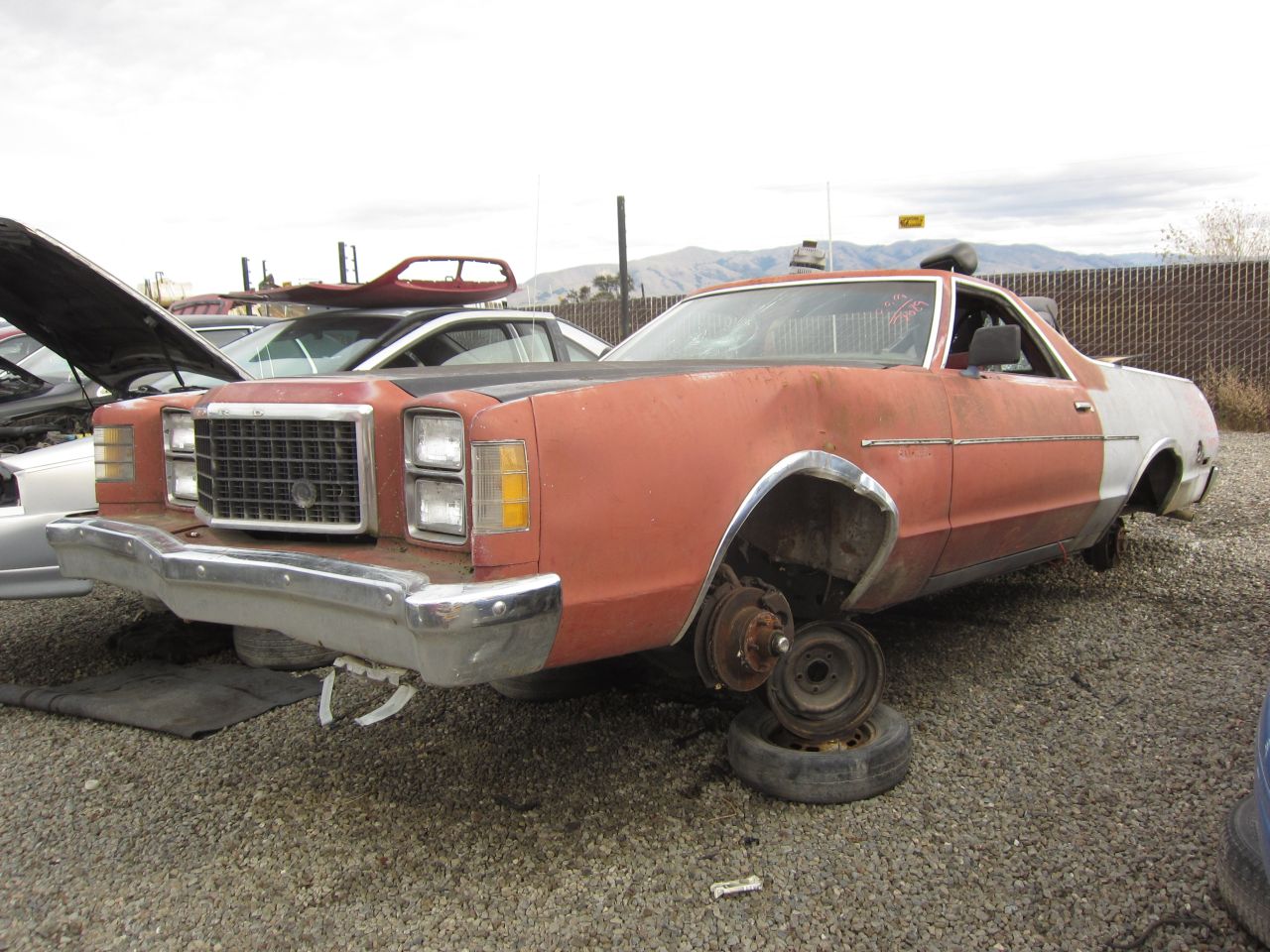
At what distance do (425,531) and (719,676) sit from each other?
0.86 meters

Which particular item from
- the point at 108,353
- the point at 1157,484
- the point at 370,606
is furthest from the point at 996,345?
the point at 108,353

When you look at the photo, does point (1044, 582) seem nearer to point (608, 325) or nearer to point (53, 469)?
point (53, 469)

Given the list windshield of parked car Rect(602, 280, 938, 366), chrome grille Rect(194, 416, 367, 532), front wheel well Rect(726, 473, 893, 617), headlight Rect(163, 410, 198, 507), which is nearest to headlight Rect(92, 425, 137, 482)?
headlight Rect(163, 410, 198, 507)

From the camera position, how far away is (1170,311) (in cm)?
1280

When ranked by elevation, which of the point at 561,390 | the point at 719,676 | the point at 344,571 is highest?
the point at 561,390

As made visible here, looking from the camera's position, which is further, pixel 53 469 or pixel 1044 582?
pixel 1044 582

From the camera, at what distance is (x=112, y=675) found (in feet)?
13.0

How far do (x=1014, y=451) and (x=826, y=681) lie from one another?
1162mm

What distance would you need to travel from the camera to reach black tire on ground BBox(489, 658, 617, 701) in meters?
3.41

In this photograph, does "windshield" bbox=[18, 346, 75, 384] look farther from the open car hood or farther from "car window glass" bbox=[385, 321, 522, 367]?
"car window glass" bbox=[385, 321, 522, 367]

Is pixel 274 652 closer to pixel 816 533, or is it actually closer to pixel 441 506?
pixel 441 506

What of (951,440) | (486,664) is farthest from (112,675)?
(951,440)

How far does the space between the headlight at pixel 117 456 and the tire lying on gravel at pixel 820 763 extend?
2.07m

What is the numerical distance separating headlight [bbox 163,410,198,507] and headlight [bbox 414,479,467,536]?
107 centimetres
